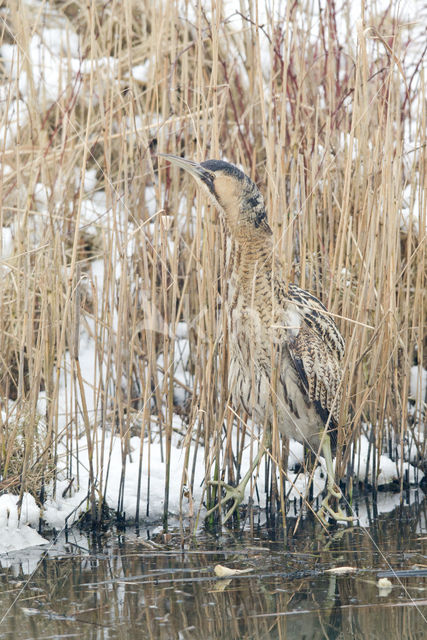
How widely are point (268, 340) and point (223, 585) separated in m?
0.95

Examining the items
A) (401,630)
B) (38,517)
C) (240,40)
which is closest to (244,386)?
(38,517)

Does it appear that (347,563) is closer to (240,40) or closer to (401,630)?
(401,630)

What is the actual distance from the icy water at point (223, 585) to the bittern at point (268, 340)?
9.4 inches

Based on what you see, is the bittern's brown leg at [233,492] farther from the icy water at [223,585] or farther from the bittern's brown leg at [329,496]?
the bittern's brown leg at [329,496]

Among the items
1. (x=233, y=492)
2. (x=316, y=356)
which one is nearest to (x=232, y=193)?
(x=316, y=356)

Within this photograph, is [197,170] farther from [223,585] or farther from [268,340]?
[223,585]

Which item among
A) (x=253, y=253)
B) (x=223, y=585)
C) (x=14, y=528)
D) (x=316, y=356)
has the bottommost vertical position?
(x=223, y=585)

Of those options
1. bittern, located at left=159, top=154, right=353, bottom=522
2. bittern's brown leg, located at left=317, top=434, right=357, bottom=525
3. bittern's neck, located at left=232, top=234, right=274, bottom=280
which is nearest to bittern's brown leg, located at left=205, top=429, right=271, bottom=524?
bittern, located at left=159, top=154, right=353, bottom=522

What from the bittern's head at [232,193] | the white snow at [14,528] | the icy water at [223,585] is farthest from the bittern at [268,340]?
the white snow at [14,528]

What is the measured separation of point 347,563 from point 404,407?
0.86 meters

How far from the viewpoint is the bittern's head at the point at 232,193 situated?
308cm

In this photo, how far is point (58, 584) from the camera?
2.80 meters

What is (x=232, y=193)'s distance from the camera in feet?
10.5

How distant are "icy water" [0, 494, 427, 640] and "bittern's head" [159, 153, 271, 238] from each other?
1136mm
